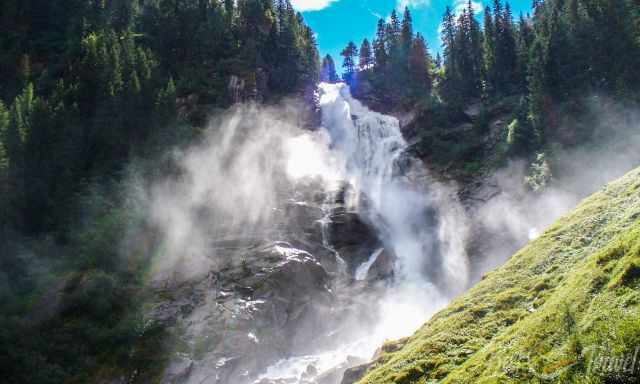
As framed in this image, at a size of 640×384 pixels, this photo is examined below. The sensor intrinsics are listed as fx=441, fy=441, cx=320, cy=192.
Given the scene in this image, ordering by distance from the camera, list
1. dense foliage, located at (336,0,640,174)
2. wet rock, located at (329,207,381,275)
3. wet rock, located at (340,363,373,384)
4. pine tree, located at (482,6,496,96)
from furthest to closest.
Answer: pine tree, located at (482,6,496,96)
dense foliage, located at (336,0,640,174)
wet rock, located at (329,207,381,275)
wet rock, located at (340,363,373,384)

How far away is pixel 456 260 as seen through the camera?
36906 mm

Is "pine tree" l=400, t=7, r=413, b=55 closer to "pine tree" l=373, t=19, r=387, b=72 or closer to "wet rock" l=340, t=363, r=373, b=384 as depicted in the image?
→ "pine tree" l=373, t=19, r=387, b=72

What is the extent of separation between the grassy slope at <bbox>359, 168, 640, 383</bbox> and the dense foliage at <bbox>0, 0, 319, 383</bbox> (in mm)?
18016

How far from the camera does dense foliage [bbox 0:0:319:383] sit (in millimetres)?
25531

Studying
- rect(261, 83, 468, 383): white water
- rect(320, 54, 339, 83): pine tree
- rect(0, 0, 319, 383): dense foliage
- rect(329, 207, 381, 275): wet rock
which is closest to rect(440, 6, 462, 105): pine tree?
rect(261, 83, 468, 383): white water

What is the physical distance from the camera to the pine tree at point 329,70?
101 m

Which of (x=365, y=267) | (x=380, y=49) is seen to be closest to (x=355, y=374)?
(x=365, y=267)

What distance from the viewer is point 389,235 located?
1629 inches

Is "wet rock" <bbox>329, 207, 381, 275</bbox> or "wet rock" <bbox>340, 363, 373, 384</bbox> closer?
"wet rock" <bbox>340, 363, 373, 384</bbox>

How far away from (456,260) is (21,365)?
30408mm

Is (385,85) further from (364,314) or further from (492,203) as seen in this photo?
(364,314)

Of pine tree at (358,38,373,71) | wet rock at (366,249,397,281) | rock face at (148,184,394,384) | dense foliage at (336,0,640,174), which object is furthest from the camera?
pine tree at (358,38,373,71)

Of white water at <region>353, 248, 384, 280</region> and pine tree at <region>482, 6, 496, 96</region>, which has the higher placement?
pine tree at <region>482, 6, 496, 96</region>

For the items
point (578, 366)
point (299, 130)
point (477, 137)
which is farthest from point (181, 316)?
point (477, 137)
